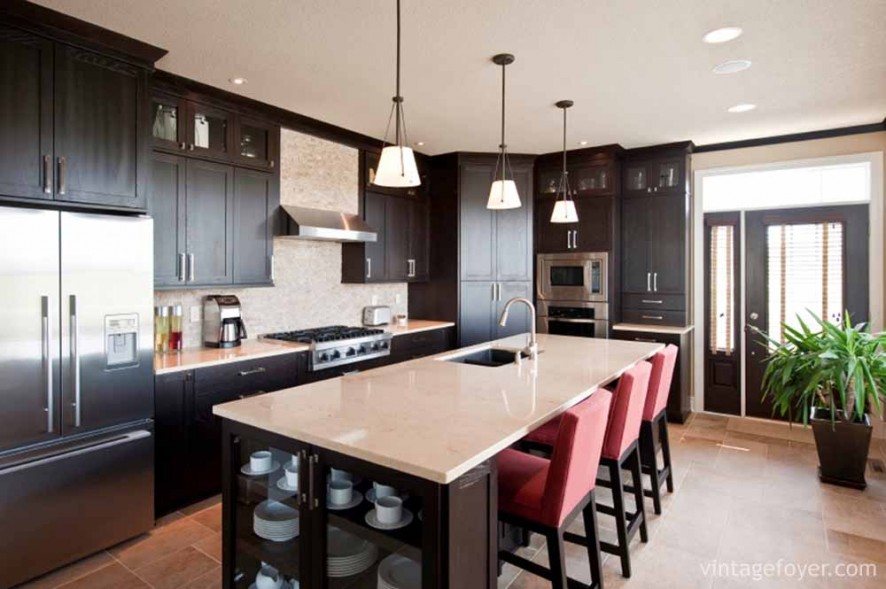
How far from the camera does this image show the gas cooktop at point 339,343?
380 cm

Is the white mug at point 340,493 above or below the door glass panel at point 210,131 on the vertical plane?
below

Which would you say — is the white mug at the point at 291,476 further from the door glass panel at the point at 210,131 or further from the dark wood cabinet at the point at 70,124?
the door glass panel at the point at 210,131

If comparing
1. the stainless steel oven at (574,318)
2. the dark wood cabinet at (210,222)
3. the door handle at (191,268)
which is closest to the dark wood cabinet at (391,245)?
the dark wood cabinet at (210,222)

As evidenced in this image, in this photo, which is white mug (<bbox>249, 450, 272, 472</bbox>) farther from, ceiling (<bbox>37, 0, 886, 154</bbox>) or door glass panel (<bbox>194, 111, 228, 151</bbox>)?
door glass panel (<bbox>194, 111, 228, 151</bbox>)

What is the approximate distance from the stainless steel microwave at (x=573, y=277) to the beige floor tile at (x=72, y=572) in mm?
4464

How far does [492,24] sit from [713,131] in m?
3.07

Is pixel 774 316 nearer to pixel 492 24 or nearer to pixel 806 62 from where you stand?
pixel 806 62

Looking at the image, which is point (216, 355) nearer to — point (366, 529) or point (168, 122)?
point (168, 122)

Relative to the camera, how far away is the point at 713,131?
467cm

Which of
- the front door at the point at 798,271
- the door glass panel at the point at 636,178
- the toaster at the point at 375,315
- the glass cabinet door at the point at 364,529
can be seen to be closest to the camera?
the glass cabinet door at the point at 364,529

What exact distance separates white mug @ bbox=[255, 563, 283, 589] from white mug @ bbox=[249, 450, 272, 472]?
1.17 ft

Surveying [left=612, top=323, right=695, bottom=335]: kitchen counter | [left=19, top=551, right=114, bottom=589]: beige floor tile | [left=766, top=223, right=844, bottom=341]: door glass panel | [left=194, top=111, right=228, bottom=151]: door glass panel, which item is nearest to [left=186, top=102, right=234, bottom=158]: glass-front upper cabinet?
[left=194, top=111, right=228, bottom=151]: door glass panel

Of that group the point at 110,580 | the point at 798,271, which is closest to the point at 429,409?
the point at 110,580

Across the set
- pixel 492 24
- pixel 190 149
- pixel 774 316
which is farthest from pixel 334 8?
pixel 774 316
